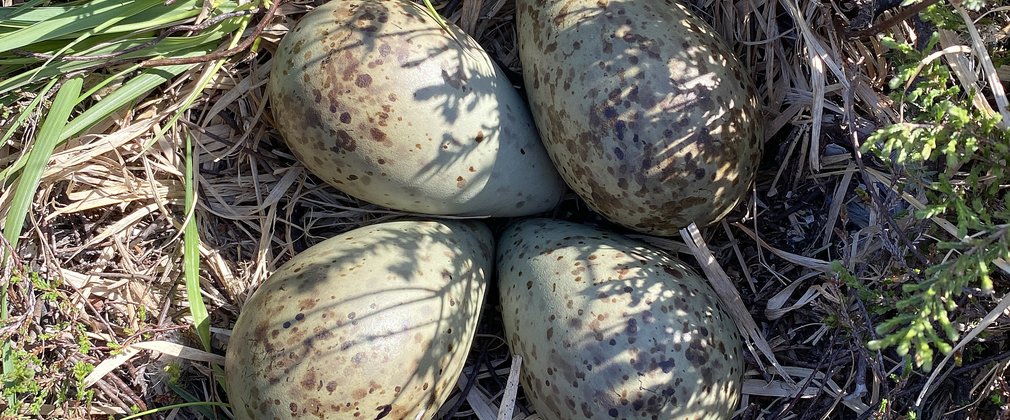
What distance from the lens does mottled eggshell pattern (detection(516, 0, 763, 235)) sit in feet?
6.16

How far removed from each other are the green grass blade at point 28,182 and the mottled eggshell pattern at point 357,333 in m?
0.56

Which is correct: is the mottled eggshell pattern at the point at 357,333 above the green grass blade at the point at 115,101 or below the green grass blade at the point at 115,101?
below

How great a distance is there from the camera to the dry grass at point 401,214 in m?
2.03

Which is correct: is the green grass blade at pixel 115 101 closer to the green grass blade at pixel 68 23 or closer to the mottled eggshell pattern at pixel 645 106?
the green grass blade at pixel 68 23

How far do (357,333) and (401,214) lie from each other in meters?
0.50

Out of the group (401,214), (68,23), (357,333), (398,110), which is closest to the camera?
(357,333)

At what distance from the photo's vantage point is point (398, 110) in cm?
194

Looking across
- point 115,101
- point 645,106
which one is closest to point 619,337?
point 645,106

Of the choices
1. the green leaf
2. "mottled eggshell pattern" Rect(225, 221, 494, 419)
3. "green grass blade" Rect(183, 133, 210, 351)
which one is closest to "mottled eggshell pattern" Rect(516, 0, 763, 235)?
"mottled eggshell pattern" Rect(225, 221, 494, 419)

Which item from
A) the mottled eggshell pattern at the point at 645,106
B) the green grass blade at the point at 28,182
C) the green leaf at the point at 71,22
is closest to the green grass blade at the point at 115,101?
the green grass blade at the point at 28,182

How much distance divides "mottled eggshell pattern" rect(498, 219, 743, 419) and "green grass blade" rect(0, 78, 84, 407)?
4.00ft

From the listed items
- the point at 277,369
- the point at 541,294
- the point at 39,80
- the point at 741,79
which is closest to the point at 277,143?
the point at 39,80

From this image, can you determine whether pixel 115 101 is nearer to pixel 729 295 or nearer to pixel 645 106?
pixel 645 106

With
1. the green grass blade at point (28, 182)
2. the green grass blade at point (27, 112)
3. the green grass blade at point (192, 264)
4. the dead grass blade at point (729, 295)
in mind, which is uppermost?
the green grass blade at point (27, 112)
